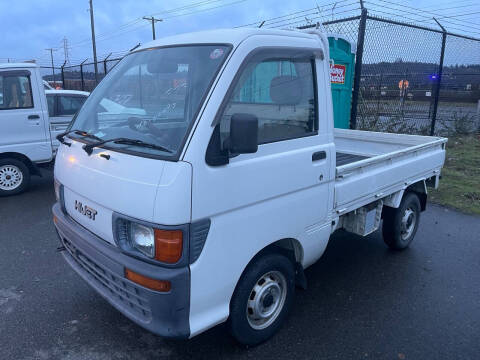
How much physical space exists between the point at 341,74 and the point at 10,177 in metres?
6.33

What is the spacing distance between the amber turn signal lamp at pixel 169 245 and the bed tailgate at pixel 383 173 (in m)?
1.53

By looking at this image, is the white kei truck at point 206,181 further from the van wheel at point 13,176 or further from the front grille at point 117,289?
the van wheel at point 13,176

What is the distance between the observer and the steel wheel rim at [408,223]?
176 inches

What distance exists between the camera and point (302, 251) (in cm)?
302

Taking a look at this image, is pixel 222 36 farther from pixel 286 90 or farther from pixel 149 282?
pixel 149 282

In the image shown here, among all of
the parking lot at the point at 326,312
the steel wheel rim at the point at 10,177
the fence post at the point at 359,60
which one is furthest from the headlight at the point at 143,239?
the fence post at the point at 359,60

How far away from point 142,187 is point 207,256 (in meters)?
0.55

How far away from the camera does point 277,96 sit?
2725 mm

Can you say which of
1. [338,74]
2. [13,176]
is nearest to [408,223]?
[338,74]

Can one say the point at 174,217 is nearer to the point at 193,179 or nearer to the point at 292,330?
the point at 193,179

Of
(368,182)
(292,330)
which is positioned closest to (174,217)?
(292,330)

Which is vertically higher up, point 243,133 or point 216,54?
point 216,54

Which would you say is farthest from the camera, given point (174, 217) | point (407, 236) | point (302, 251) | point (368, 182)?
point (407, 236)

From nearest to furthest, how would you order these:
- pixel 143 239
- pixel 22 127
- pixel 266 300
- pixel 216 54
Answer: pixel 143 239 → pixel 216 54 → pixel 266 300 → pixel 22 127
